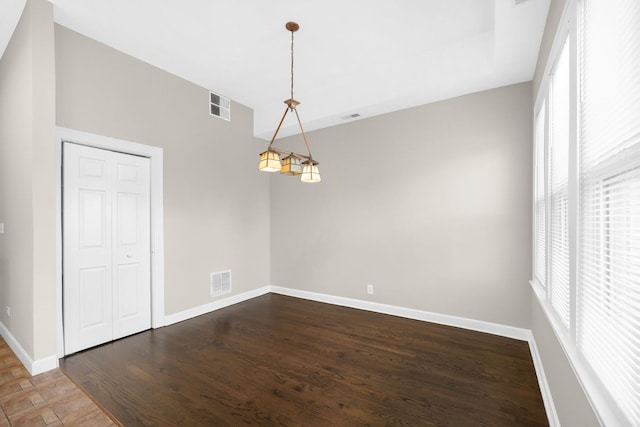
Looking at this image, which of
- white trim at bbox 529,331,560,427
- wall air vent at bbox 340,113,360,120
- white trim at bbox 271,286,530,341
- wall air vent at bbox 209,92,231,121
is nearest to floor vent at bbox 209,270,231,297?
white trim at bbox 271,286,530,341

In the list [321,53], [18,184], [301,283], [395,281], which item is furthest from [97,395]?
[321,53]

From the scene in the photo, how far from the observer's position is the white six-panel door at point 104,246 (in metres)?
2.93

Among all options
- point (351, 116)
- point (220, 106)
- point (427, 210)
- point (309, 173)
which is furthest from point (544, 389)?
point (220, 106)

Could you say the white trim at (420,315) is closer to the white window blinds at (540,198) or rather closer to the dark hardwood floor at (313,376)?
the dark hardwood floor at (313,376)

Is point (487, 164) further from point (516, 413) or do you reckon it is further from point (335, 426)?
point (335, 426)

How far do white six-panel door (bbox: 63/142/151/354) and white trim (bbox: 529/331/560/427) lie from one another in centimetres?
405

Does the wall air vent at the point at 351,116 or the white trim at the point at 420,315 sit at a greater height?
the wall air vent at the point at 351,116

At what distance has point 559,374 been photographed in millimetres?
1679

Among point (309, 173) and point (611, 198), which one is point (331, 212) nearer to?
point (309, 173)

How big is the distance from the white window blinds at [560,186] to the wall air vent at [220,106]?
402 cm

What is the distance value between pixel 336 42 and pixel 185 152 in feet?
7.94

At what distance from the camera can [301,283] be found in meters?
4.90

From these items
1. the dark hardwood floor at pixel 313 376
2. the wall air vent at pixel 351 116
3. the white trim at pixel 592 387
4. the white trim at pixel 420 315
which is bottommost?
the dark hardwood floor at pixel 313 376

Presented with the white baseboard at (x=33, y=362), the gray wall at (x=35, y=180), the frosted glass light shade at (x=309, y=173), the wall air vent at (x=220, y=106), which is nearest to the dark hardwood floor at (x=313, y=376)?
the white baseboard at (x=33, y=362)
